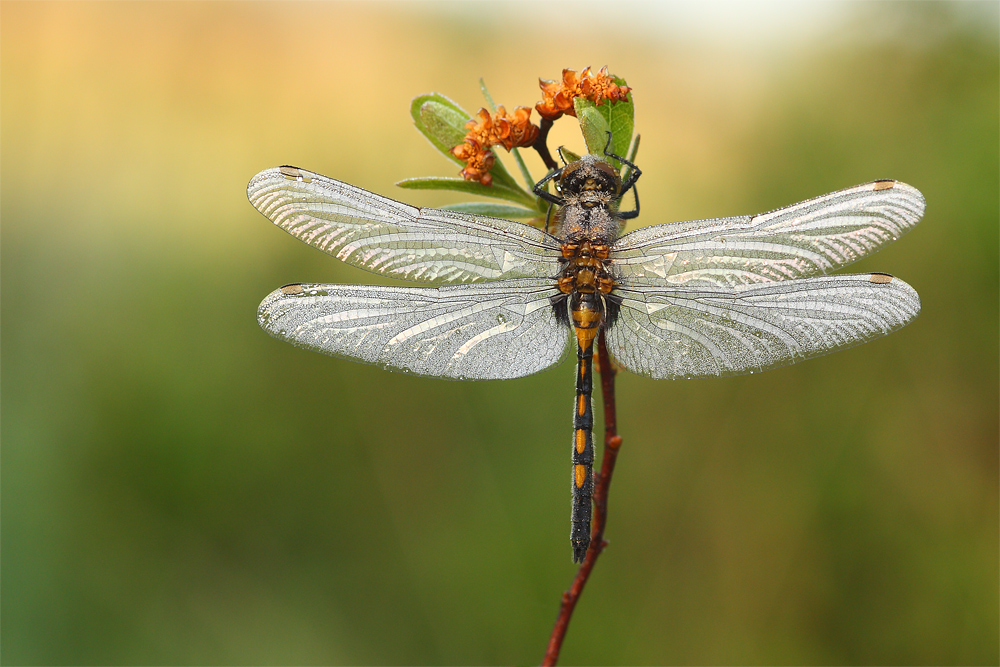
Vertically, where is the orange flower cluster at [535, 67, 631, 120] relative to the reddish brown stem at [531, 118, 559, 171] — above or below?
above

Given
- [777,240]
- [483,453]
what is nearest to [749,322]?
[777,240]

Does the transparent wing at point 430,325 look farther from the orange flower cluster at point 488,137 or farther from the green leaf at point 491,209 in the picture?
the orange flower cluster at point 488,137

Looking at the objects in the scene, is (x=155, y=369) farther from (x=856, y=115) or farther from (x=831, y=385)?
(x=856, y=115)

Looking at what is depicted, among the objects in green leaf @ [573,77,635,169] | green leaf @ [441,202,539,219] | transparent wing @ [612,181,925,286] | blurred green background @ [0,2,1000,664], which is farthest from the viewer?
blurred green background @ [0,2,1000,664]

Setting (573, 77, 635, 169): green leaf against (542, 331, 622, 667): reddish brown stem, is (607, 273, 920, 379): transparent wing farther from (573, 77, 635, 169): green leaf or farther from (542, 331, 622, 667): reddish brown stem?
(573, 77, 635, 169): green leaf

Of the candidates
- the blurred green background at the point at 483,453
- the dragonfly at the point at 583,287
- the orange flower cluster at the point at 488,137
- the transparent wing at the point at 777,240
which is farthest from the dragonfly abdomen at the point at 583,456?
the blurred green background at the point at 483,453

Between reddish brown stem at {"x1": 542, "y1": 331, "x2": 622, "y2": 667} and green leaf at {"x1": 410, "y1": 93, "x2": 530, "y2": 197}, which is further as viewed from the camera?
green leaf at {"x1": 410, "y1": 93, "x2": 530, "y2": 197}

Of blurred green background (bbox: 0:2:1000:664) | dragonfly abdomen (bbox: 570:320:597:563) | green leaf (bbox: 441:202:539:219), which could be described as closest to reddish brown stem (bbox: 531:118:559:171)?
green leaf (bbox: 441:202:539:219)

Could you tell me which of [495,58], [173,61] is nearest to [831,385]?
[495,58]
